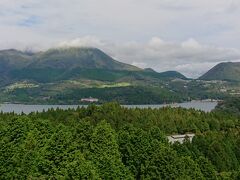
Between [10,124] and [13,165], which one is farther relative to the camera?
[10,124]

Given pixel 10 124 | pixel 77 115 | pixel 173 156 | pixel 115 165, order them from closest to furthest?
pixel 115 165 → pixel 173 156 → pixel 10 124 → pixel 77 115

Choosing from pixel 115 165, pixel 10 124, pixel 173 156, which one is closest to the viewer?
pixel 115 165

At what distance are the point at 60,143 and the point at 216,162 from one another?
25610mm

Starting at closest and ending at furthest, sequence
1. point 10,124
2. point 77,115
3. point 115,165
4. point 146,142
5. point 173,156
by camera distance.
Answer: point 115,165
point 173,156
point 146,142
point 10,124
point 77,115

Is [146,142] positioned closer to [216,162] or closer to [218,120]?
[216,162]

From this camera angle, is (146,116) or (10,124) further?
(146,116)

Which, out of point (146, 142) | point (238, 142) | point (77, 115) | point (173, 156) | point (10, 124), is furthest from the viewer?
point (77, 115)

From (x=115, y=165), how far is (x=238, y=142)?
3895 cm

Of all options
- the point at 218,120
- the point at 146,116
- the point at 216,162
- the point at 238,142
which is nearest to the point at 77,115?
the point at 146,116

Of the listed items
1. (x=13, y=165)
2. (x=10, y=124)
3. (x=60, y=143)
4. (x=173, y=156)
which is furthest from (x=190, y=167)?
(x=10, y=124)

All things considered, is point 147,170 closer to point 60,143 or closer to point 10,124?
point 60,143

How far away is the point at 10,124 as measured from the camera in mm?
59844

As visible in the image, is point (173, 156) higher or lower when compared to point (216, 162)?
higher

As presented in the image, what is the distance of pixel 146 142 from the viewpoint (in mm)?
50750
